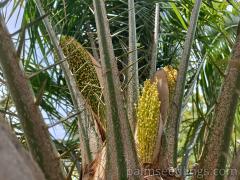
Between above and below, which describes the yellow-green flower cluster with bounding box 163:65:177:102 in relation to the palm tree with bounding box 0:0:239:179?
below

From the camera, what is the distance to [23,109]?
128 centimetres

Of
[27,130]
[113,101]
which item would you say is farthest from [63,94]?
[27,130]

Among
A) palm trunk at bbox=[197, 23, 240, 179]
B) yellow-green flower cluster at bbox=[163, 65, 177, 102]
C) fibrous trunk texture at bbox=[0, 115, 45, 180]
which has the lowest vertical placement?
fibrous trunk texture at bbox=[0, 115, 45, 180]

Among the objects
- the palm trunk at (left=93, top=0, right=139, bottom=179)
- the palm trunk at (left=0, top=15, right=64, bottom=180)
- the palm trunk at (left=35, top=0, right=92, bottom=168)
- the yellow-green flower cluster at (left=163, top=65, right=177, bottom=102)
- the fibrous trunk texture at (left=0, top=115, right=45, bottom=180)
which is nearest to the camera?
the fibrous trunk texture at (left=0, top=115, right=45, bottom=180)

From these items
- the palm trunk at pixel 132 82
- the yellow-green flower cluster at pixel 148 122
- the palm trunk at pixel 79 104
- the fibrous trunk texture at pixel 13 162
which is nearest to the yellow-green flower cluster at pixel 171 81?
the palm trunk at pixel 132 82

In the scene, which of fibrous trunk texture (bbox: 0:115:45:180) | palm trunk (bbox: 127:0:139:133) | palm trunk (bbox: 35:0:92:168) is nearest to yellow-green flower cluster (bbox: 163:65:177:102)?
palm trunk (bbox: 127:0:139:133)

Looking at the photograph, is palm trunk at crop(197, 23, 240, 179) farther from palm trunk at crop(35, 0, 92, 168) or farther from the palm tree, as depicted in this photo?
the palm tree

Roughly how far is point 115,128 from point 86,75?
63cm

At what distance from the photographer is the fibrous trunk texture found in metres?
0.65

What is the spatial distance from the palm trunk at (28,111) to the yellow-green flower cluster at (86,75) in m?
0.85

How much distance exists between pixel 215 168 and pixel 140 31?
163 centimetres

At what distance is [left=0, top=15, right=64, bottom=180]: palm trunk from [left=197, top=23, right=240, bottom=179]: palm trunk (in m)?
0.66

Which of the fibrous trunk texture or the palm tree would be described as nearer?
the fibrous trunk texture

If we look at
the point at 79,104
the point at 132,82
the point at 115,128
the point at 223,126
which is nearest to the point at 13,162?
the point at 115,128
